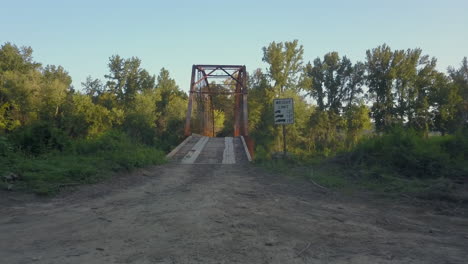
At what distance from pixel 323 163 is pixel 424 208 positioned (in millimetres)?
5338

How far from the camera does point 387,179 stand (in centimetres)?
825

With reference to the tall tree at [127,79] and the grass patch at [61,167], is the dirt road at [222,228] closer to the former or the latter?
A: the grass patch at [61,167]

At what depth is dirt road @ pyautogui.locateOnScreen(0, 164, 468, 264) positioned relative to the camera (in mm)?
3543

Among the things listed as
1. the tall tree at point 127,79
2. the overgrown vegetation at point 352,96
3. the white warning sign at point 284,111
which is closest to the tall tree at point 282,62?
the overgrown vegetation at point 352,96

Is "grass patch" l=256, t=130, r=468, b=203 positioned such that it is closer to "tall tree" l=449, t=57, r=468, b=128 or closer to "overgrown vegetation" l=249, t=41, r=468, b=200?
"overgrown vegetation" l=249, t=41, r=468, b=200

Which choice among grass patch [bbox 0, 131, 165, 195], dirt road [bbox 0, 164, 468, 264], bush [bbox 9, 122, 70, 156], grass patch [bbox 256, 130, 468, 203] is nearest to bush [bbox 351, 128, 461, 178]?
grass patch [bbox 256, 130, 468, 203]

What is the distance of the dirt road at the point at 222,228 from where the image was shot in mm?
3543

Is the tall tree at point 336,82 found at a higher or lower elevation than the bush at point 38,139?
higher

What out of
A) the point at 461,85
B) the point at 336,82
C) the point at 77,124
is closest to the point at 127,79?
the point at 77,124

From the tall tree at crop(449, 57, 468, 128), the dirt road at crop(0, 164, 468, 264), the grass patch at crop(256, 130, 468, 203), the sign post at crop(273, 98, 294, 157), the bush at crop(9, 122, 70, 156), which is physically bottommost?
the dirt road at crop(0, 164, 468, 264)

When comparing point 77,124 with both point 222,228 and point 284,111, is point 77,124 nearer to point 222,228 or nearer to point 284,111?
point 284,111

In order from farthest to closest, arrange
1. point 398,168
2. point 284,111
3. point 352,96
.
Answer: point 352,96 < point 284,111 < point 398,168

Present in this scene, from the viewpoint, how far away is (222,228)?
4.45 metres

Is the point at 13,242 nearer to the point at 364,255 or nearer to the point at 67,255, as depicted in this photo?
the point at 67,255
